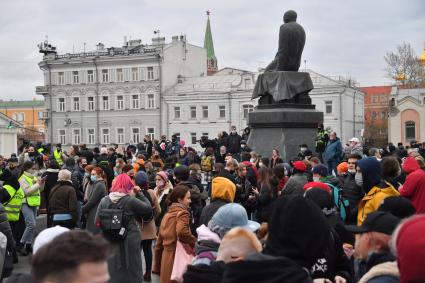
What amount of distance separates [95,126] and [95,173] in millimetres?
54429

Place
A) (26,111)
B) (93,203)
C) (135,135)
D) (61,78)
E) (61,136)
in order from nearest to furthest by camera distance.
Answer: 1. (93,203)
2. (135,135)
3. (61,78)
4. (61,136)
5. (26,111)

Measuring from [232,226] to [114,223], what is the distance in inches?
99.7

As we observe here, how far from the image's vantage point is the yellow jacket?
5.97m

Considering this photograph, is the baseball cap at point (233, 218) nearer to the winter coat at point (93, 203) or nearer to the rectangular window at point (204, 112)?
the winter coat at point (93, 203)

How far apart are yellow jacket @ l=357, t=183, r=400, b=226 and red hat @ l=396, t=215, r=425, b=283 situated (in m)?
3.62

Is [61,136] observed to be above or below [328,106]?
below

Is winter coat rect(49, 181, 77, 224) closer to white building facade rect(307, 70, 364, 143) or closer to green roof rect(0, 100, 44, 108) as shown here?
white building facade rect(307, 70, 364, 143)

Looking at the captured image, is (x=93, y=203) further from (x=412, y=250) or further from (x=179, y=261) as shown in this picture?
(x=412, y=250)

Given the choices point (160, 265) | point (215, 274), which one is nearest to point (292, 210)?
point (215, 274)

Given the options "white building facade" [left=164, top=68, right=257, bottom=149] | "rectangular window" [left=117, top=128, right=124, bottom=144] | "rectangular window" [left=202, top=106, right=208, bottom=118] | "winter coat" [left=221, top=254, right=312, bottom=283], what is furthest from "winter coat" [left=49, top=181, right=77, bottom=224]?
"rectangular window" [left=117, top=128, right=124, bottom=144]

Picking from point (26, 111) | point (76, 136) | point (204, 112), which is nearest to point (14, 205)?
point (204, 112)

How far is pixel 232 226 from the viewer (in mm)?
4703

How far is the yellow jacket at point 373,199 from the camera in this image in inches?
235

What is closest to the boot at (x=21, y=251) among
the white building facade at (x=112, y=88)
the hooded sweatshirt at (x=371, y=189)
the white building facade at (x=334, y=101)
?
the hooded sweatshirt at (x=371, y=189)
